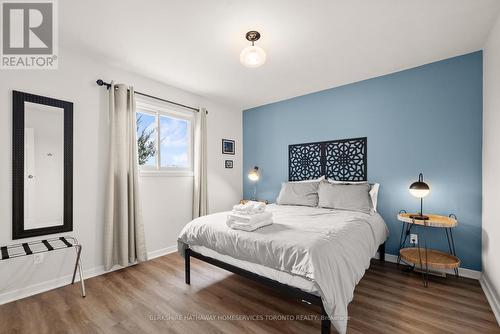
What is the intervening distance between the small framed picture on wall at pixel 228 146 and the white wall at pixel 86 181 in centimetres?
82

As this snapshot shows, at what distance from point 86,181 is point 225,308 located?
2082 mm

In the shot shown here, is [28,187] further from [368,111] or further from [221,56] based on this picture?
[368,111]

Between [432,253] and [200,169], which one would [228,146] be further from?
[432,253]

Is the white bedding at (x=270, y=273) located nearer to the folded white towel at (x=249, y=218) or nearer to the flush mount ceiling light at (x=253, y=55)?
the folded white towel at (x=249, y=218)

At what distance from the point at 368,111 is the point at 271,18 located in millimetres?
2007

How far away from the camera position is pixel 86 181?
2604mm

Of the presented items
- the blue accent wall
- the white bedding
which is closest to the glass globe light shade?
the white bedding

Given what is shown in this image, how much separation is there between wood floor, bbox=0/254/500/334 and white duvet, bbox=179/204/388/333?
1.24 feet

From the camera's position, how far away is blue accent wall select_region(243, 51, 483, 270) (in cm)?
249

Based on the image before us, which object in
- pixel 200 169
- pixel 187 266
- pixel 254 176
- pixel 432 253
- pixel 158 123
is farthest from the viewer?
pixel 254 176

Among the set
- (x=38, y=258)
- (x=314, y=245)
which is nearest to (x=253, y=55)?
(x=314, y=245)

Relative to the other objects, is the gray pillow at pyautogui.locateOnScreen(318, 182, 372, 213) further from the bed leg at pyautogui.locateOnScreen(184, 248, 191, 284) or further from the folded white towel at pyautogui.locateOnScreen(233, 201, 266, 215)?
the bed leg at pyautogui.locateOnScreen(184, 248, 191, 284)

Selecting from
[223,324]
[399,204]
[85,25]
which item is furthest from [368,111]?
[85,25]

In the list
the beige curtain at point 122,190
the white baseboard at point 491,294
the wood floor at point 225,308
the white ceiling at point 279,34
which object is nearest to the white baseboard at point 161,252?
the beige curtain at point 122,190
